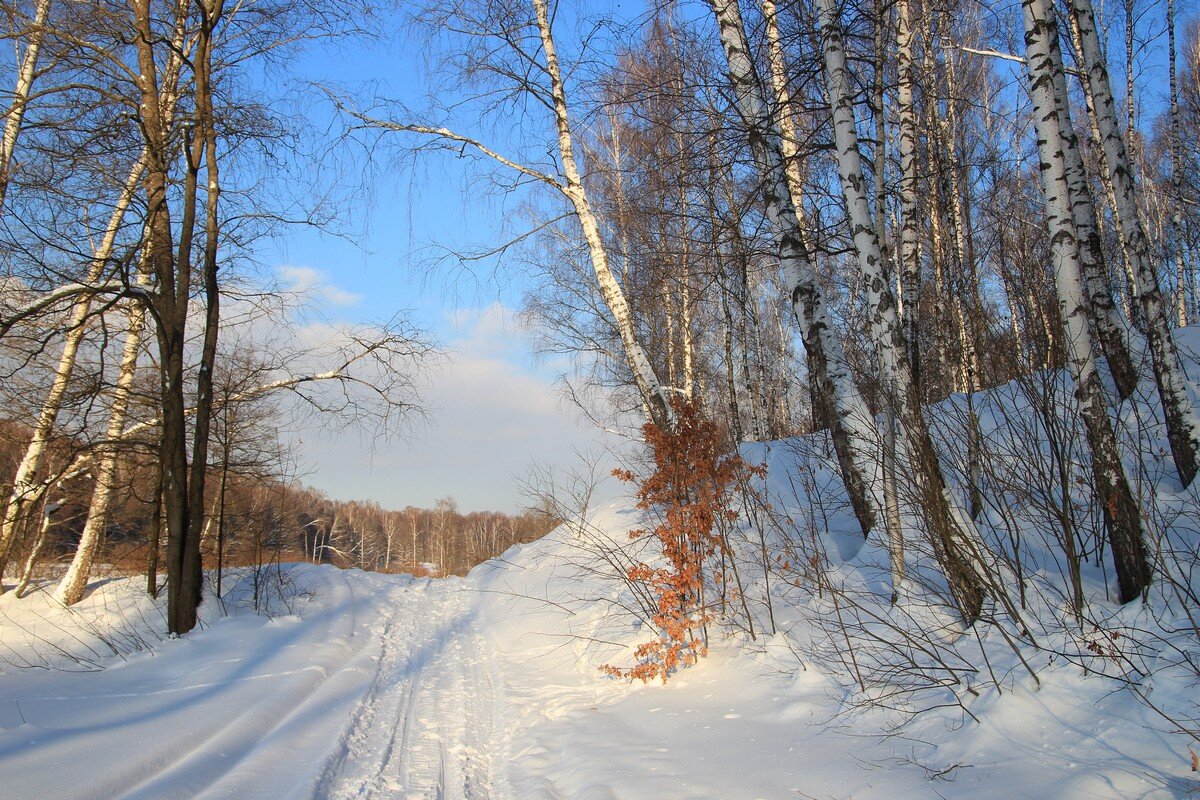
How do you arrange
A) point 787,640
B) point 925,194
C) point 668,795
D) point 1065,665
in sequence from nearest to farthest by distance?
1. point 1065,665
2. point 668,795
3. point 787,640
4. point 925,194

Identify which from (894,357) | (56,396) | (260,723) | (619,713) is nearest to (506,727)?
(619,713)

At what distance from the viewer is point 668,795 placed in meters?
3.49

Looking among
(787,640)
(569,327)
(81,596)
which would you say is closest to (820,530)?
(787,640)

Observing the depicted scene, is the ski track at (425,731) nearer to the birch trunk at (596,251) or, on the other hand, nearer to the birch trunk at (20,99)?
the birch trunk at (596,251)

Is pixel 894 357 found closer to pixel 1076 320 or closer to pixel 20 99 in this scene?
pixel 1076 320

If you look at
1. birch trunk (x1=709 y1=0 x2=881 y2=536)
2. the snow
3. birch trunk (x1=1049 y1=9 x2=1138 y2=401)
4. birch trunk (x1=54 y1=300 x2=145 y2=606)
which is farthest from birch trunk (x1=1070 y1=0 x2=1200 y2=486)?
birch trunk (x1=54 y1=300 x2=145 y2=606)

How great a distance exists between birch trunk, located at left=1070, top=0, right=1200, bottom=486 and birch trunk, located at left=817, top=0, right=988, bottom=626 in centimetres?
237

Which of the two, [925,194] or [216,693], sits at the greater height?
[925,194]

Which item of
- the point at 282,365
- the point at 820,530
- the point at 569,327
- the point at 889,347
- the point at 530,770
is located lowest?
the point at 530,770

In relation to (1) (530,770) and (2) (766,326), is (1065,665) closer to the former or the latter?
(1) (530,770)

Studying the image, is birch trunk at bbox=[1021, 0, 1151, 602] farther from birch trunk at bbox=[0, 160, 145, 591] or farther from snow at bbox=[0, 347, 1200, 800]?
birch trunk at bbox=[0, 160, 145, 591]

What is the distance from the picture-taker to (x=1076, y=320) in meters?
3.89

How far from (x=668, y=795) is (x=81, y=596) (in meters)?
11.6

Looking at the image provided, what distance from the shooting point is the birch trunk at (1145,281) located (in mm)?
4949
